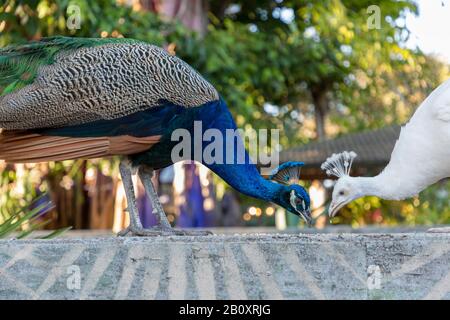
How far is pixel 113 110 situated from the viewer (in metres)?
3.53

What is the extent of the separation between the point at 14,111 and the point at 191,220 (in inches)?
242

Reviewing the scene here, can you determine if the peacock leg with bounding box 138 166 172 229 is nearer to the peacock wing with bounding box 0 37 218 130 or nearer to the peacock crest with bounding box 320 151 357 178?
the peacock wing with bounding box 0 37 218 130

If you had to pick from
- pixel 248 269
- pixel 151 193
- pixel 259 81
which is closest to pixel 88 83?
pixel 151 193

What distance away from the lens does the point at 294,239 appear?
2986 mm

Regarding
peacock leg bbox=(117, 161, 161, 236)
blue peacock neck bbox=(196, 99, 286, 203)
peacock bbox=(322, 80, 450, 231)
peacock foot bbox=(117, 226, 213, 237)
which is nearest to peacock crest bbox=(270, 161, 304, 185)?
blue peacock neck bbox=(196, 99, 286, 203)

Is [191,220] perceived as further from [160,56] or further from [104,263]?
[104,263]

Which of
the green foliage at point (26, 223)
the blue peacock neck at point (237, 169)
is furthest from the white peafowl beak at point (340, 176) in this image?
the green foliage at point (26, 223)

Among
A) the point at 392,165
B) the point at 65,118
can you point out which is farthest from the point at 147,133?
the point at 392,165

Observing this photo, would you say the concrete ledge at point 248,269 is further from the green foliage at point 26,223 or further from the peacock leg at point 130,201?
the green foliage at point 26,223

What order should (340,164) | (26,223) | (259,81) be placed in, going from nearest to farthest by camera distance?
1. (340,164)
2. (26,223)
3. (259,81)

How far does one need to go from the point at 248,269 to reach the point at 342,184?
0.97 metres

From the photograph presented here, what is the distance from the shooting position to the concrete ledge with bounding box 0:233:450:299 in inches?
114

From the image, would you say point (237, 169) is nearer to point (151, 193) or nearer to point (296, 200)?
point (296, 200)

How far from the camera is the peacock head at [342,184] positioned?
3.72 m
